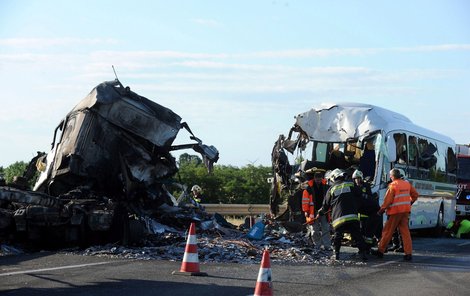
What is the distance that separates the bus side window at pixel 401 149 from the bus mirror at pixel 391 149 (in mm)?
412

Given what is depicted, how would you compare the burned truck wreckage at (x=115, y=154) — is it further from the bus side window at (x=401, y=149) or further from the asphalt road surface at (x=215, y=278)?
the bus side window at (x=401, y=149)

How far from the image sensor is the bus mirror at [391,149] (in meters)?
15.3

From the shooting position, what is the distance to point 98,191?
540 inches

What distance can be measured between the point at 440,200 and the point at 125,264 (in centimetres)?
1158

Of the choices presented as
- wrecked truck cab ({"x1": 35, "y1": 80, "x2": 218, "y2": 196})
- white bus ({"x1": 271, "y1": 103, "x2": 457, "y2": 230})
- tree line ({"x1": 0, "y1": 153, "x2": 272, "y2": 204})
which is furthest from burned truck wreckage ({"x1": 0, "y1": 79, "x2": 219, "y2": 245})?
tree line ({"x1": 0, "y1": 153, "x2": 272, "y2": 204})

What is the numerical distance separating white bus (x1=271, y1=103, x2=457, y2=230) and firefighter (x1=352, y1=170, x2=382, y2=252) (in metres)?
1.97

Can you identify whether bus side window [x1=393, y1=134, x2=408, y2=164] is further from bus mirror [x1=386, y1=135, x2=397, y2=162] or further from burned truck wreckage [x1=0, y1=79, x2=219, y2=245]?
burned truck wreckage [x1=0, y1=79, x2=219, y2=245]

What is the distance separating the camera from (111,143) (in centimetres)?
1363

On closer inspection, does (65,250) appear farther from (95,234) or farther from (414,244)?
(414,244)

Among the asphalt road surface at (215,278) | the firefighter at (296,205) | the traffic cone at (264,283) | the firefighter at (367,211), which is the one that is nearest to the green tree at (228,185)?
the firefighter at (296,205)

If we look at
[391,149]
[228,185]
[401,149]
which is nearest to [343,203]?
[391,149]

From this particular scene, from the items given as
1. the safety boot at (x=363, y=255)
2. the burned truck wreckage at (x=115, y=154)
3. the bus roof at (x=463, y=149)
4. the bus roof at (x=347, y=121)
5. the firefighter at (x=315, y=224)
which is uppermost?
the bus roof at (x=463, y=149)

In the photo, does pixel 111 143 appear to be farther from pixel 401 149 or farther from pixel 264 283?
pixel 264 283

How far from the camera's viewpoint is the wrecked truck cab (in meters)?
13.5
